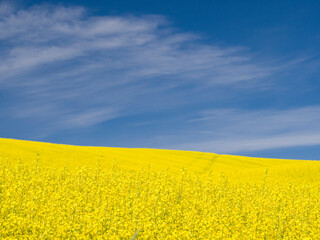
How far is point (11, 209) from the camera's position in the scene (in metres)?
18.0

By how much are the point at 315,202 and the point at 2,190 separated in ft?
77.8

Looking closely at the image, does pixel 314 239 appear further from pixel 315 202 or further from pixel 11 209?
pixel 11 209

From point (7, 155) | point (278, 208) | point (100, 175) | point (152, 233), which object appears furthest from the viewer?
point (7, 155)

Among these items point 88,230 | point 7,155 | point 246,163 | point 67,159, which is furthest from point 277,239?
point 246,163

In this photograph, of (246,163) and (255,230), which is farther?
(246,163)

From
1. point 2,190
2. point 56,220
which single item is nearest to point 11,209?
point 2,190

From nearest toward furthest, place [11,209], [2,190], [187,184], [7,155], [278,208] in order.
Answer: [278,208]
[11,209]
[2,190]
[187,184]
[7,155]

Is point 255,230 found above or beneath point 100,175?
beneath

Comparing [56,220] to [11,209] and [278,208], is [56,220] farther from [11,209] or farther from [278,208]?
[278,208]

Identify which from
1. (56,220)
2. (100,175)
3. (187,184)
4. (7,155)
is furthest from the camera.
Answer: (7,155)

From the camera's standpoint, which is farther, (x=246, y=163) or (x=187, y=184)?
(x=246, y=163)

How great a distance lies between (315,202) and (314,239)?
469 inches

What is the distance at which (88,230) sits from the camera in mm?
12648

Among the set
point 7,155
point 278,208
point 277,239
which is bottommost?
point 277,239
